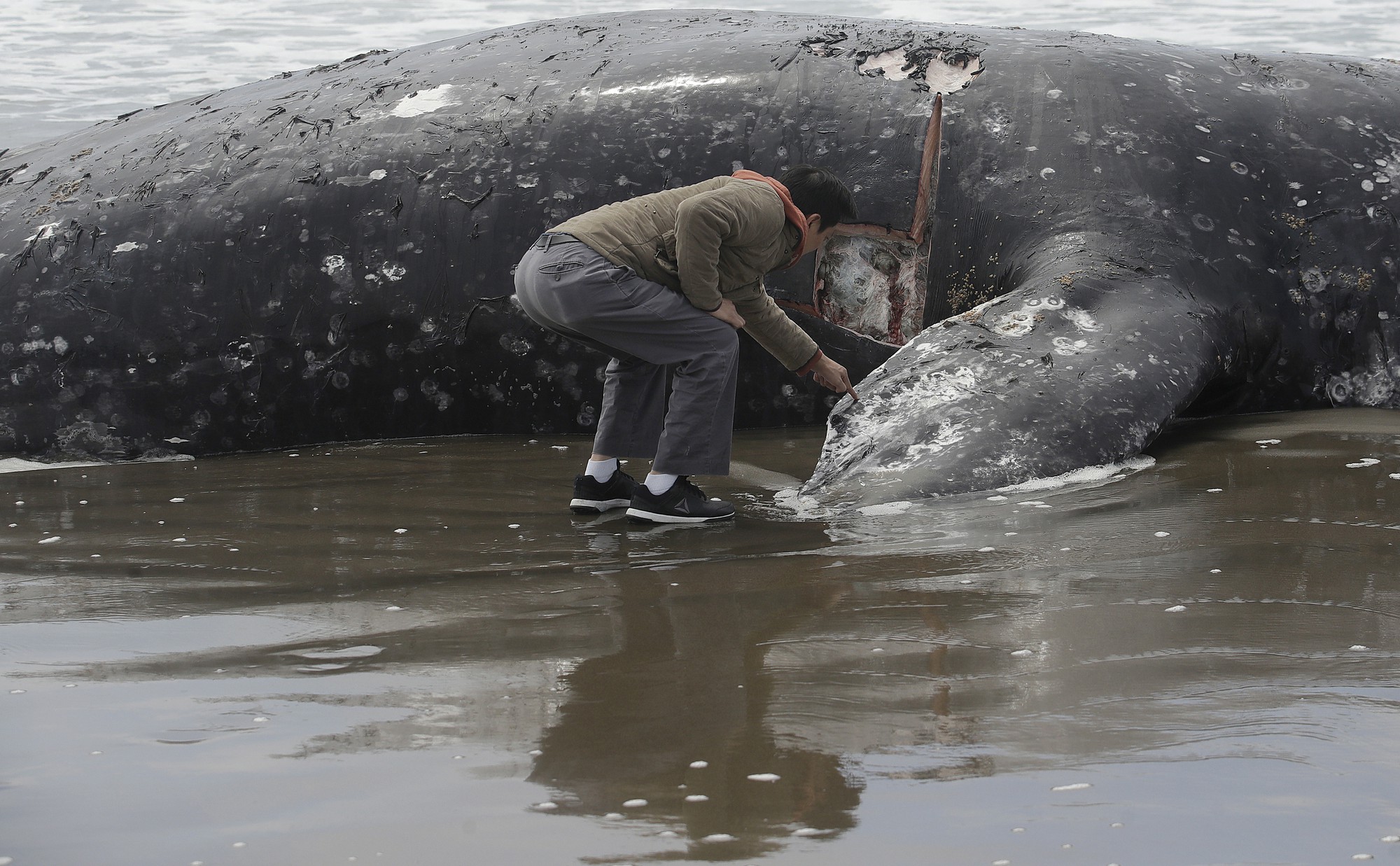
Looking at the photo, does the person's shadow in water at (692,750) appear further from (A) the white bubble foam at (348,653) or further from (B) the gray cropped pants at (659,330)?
(B) the gray cropped pants at (659,330)

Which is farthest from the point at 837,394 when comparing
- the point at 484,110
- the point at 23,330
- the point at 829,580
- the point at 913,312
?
the point at 23,330

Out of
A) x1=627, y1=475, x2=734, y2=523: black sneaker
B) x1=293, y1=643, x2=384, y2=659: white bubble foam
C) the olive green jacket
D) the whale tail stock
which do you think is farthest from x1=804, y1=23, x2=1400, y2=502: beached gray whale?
x1=293, y1=643, x2=384, y2=659: white bubble foam

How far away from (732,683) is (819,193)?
78.7 inches

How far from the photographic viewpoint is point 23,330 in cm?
533

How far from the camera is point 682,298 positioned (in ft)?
13.0

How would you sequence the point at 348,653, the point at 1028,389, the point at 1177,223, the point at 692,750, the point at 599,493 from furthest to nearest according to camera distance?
1. the point at 1177,223
2. the point at 1028,389
3. the point at 599,493
4. the point at 348,653
5. the point at 692,750

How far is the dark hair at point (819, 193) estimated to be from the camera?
3.99 metres

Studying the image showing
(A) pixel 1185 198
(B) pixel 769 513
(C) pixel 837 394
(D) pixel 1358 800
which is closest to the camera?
(D) pixel 1358 800

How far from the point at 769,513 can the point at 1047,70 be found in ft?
8.12

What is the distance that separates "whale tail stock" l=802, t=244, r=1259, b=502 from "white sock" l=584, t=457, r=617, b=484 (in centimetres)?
61

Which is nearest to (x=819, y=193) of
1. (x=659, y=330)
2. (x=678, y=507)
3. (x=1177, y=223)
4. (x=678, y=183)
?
(x=659, y=330)

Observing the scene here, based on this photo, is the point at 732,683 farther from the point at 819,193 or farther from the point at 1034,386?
the point at 1034,386

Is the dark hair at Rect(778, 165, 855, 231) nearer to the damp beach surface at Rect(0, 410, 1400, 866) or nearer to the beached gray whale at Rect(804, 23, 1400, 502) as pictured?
the beached gray whale at Rect(804, 23, 1400, 502)

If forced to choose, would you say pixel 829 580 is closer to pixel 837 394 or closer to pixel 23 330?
pixel 837 394
